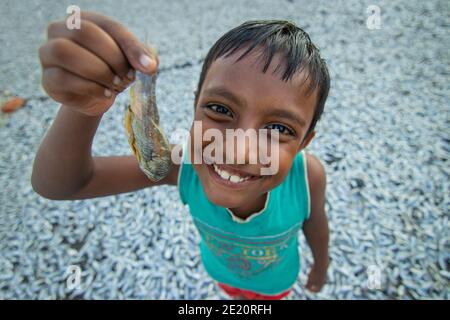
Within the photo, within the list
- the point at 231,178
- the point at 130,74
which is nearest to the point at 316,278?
the point at 231,178

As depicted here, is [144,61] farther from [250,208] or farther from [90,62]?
[250,208]

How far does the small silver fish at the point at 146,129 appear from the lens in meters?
0.68

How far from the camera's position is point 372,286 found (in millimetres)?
2037

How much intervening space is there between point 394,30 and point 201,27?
2.27m

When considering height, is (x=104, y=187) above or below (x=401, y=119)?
below

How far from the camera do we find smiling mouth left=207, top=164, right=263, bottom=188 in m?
0.84

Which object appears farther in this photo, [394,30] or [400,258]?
[394,30]

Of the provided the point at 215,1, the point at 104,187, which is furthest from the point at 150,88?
the point at 215,1

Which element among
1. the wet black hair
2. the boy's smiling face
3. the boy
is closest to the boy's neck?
the boy

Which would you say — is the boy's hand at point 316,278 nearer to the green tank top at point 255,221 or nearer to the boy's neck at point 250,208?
the green tank top at point 255,221

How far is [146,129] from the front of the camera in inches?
29.3

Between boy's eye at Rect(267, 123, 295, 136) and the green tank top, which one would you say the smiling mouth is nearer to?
boy's eye at Rect(267, 123, 295, 136)

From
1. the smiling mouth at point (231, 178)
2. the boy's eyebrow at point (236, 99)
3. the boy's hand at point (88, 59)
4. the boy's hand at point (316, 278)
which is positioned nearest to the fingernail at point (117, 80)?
the boy's hand at point (88, 59)
